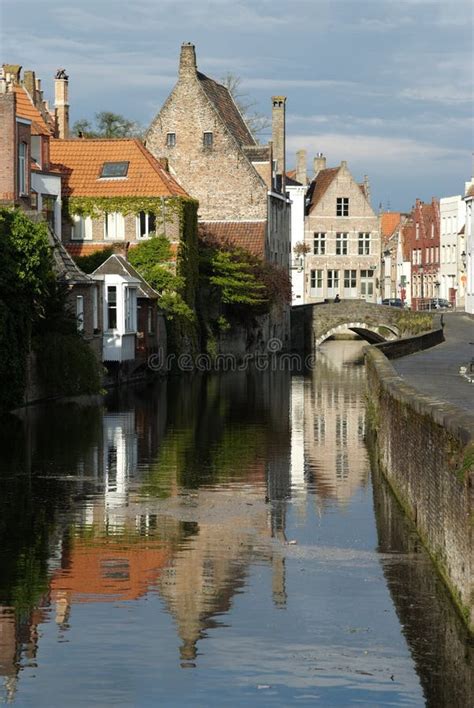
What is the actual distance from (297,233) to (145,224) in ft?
145

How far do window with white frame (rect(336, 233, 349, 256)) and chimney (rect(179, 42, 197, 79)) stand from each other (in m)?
31.4

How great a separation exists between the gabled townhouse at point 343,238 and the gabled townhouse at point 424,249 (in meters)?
17.6

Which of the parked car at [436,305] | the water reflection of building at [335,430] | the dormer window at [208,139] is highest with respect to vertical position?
the dormer window at [208,139]

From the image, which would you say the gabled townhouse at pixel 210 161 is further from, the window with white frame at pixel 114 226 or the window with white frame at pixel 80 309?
the window with white frame at pixel 80 309

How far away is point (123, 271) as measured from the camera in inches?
2196

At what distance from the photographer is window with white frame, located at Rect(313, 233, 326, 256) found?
351 feet

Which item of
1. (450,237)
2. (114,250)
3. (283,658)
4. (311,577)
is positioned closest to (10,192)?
(114,250)

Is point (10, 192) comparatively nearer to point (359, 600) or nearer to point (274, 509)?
point (274, 509)

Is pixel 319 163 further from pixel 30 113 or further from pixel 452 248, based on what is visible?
pixel 30 113

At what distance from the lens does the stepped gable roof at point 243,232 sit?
76.4 meters

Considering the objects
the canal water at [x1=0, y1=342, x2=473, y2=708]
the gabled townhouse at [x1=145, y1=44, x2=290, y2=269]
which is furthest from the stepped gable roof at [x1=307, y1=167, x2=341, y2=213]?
the canal water at [x1=0, y1=342, x2=473, y2=708]

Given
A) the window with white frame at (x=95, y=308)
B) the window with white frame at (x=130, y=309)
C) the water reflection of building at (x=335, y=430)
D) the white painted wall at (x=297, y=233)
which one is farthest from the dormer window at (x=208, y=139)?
the white painted wall at (x=297, y=233)

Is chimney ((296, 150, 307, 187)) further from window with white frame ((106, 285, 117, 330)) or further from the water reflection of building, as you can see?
window with white frame ((106, 285, 117, 330))

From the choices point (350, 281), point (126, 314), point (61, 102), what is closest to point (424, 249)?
point (350, 281)
